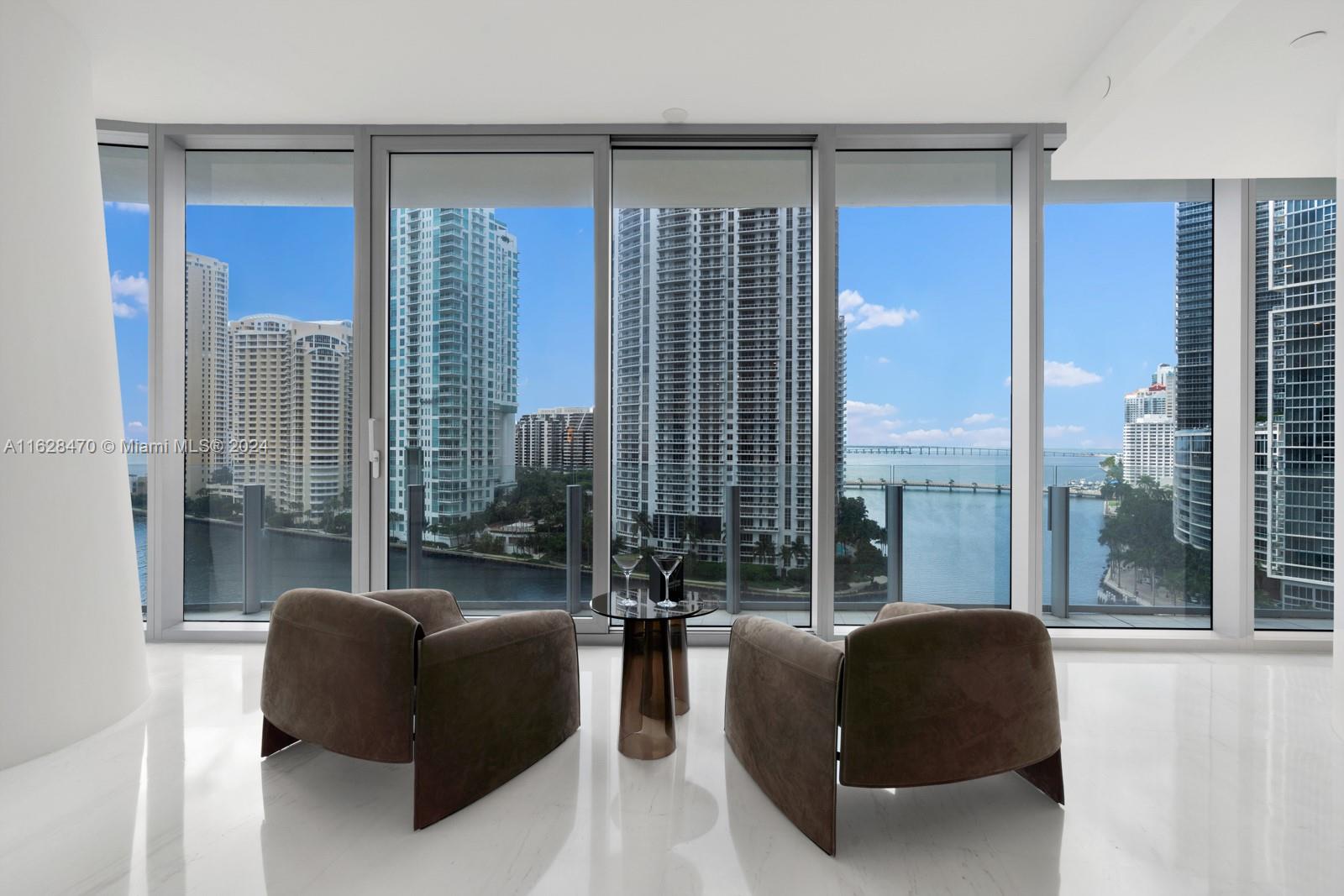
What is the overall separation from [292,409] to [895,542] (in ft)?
12.6

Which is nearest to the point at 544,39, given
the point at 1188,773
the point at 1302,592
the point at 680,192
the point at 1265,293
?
the point at 680,192

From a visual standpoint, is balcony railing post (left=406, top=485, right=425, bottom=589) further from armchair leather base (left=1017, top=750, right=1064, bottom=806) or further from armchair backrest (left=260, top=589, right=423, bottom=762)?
armchair leather base (left=1017, top=750, right=1064, bottom=806)

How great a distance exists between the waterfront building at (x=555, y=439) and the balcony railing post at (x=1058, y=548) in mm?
A: 2886

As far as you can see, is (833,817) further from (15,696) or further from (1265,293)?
(1265,293)

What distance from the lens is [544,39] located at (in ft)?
9.62

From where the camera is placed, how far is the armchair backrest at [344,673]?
2031 millimetres

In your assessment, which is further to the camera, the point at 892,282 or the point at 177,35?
the point at 892,282

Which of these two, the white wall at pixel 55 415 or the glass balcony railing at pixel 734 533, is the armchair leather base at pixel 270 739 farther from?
the glass balcony railing at pixel 734 533

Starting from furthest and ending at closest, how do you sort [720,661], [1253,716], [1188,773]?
[720,661]
[1253,716]
[1188,773]

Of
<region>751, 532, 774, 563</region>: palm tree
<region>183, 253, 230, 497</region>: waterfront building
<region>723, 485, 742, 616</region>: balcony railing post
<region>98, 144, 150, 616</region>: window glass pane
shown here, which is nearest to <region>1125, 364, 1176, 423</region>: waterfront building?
<region>751, 532, 774, 563</region>: palm tree

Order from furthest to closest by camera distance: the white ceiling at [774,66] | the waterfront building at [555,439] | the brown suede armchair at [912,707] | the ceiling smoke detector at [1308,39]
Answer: the waterfront building at [555,439]
the white ceiling at [774,66]
the ceiling smoke detector at [1308,39]
the brown suede armchair at [912,707]

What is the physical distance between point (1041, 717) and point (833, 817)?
2.50ft

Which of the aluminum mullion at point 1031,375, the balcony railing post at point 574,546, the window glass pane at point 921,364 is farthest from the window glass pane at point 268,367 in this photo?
the aluminum mullion at point 1031,375

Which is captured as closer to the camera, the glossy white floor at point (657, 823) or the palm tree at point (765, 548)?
the glossy white floor at point (657, 823)
